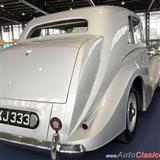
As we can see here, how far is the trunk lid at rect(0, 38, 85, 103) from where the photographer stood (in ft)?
6.93

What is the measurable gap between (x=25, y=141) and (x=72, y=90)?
0.66 m

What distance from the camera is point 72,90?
6.68 feet

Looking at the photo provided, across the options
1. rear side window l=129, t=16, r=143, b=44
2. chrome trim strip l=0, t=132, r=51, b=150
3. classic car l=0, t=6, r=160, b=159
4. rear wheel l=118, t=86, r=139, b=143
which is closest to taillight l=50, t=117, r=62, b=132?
classic car l=0, t=6, r=160, b=159

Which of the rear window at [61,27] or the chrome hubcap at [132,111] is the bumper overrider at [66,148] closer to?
the chrome hubcap at [132,111]

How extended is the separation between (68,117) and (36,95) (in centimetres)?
41

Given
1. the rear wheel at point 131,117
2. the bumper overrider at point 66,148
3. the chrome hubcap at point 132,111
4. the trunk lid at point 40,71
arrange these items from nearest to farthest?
1. the bumper overrider at point 66,148
2. the trunk lid at point 40,71
3. the rear wheel at point 131,117
4. the chrome hubcap at point 132,111

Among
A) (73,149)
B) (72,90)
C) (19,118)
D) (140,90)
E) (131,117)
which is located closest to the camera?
(73,149)

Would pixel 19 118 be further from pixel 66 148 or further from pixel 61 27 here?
pixel 61 27

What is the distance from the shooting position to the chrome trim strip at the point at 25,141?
79.0 inches

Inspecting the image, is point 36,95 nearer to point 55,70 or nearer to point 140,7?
point 55,70

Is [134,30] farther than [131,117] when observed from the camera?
Yes

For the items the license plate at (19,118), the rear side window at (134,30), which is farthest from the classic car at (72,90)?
the rear side window at (134,30)

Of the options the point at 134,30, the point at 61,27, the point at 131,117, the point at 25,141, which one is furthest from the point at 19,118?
the point at 134,30

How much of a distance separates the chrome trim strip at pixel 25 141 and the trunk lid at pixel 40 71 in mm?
375
